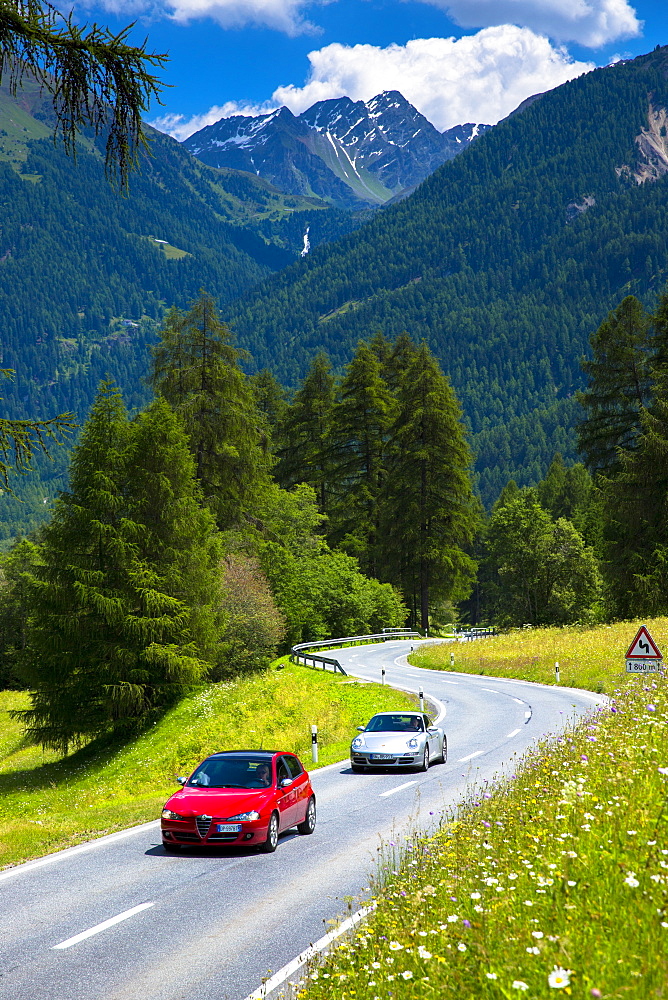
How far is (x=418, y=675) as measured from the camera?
44594 millimetres

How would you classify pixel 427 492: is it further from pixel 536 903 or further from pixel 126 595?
pixel 536 903

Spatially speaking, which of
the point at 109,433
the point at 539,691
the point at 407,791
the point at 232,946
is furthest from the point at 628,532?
the point at 232,946

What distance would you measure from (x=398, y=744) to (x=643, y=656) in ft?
21.0

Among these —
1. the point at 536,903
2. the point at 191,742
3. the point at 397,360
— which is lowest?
the point at 191,742

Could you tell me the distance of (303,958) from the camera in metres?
7.81

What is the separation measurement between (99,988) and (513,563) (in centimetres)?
7022

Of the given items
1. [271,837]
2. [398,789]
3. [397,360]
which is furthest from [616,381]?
[271,837]

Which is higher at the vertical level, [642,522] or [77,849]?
[642,522]

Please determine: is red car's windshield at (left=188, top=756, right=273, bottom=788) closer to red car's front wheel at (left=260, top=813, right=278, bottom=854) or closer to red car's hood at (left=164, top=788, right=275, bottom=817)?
red car's hood at (left=164, top=788, right=275, bottom=817)

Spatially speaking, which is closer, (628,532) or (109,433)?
(109,433)

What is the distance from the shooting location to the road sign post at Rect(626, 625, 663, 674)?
21438 millimetres

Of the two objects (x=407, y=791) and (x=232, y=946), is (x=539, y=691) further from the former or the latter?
(x=232, y=946)

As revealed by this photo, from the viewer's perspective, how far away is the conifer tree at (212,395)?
1783 inches

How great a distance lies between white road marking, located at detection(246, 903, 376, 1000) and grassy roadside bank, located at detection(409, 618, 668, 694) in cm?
2305
